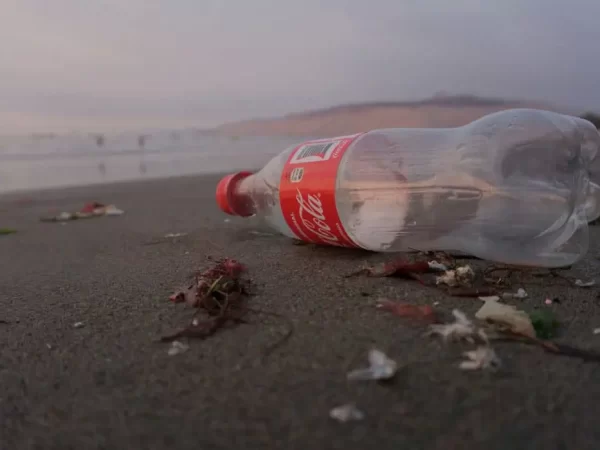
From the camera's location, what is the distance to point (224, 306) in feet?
3.23

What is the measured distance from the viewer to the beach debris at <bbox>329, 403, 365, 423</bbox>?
626 millimetres

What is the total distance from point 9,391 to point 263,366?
0.36 metres

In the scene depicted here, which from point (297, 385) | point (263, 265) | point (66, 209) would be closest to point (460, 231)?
point (263, 265)

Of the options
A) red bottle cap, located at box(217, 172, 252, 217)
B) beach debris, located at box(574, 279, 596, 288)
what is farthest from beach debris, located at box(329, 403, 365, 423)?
red bottle cap, located at box(217, 172, 252, 217)

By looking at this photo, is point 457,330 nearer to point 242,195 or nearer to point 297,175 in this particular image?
point 297,175

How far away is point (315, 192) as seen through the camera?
1343 mm

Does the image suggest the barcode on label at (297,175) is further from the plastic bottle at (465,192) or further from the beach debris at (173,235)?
the beach debris at (173,235)

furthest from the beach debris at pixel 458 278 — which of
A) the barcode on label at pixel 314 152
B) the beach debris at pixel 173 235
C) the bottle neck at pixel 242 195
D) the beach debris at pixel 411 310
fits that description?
the beach debris at pixel 173 235

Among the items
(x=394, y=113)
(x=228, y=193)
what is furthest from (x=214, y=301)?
(x=394, y=113)

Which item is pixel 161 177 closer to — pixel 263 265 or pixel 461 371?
pixel 263 265

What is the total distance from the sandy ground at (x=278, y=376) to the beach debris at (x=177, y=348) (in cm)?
1

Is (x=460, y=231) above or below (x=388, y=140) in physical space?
below

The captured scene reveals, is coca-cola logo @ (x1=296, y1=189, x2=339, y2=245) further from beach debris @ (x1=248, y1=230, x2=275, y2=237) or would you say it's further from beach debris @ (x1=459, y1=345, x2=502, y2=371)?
beach debris @ (x1=459, y1=345, x2=502, y2=371)

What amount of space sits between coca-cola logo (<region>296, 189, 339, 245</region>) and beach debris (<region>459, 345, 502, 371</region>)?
0.64m
